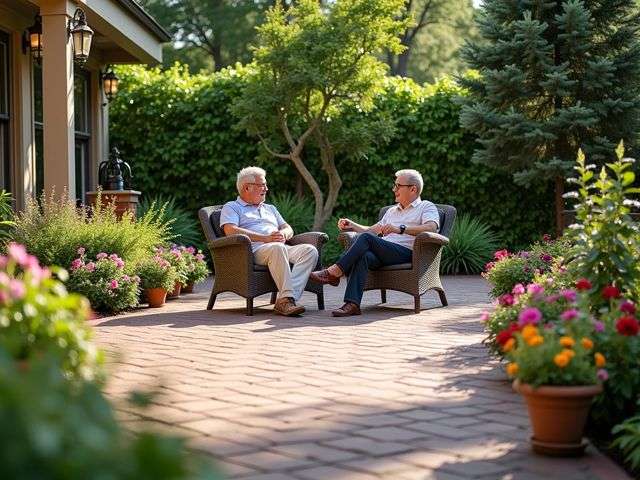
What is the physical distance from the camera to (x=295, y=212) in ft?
40.7

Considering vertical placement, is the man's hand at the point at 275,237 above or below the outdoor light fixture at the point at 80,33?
below

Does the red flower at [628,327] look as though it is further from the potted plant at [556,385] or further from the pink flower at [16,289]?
the pink flower at [16,289]

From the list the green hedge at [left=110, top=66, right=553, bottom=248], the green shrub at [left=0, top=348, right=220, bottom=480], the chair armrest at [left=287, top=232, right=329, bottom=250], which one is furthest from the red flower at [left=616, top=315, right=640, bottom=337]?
the green hedge at [left=110, top=66, right=553, bottom=248]

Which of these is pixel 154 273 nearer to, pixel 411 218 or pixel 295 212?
pixel 411 218

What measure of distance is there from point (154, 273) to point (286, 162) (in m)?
5.36

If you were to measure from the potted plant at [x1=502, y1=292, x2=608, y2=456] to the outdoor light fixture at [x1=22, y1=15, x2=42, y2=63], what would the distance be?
7237mm

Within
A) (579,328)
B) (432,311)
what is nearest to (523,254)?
(432,311)

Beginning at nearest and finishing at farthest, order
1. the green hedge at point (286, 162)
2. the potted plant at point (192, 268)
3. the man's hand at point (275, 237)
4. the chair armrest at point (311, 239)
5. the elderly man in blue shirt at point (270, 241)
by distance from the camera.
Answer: the elderly man in blue shirt at point (270, 241) → the man's hand at point (275, 237) → the chair armrest at point (311, 239) → the potted plant at point (192, 268) → the green hedge at point (286, 162)

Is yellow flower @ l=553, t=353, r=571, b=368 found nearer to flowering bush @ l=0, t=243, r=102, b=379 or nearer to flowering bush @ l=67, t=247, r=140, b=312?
flowering bush @ l=0, t=243, r=102, b=379

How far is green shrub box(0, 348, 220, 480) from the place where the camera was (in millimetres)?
1214

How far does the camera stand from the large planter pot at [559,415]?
3061mm

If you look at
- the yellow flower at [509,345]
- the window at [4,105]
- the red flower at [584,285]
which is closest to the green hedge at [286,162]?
the window at [4,105]

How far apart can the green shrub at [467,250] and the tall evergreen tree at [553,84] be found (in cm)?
89

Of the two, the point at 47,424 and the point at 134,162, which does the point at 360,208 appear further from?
the point at 47,424
